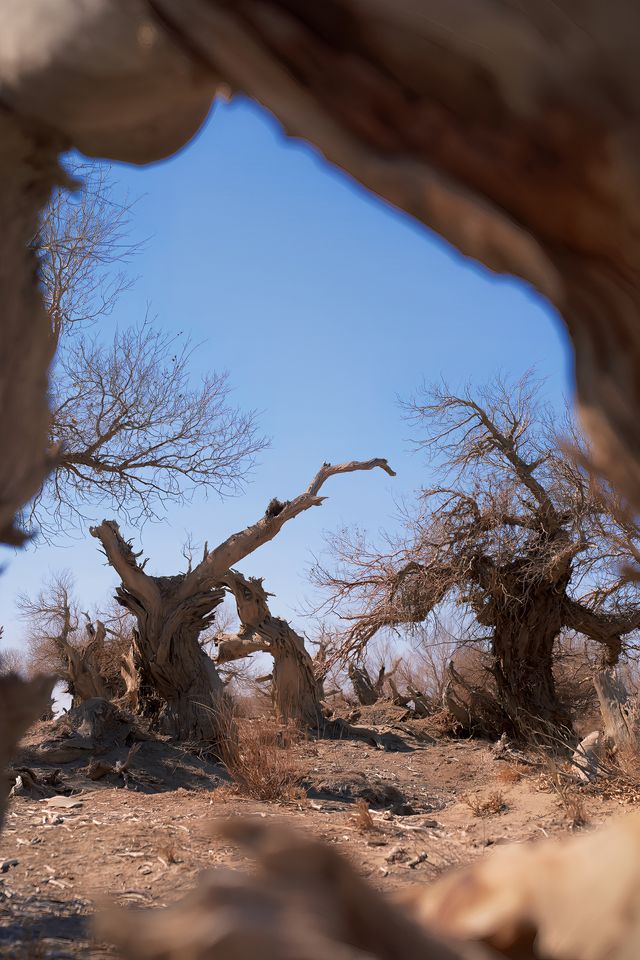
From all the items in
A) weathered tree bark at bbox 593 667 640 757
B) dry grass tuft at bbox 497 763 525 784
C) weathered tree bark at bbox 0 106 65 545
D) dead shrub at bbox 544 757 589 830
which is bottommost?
dry grass tuft at bbox 497 763 525 784

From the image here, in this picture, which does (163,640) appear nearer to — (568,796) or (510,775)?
(510,775)

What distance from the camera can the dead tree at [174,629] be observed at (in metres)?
10.2

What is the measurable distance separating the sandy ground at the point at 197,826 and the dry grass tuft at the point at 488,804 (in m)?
0.01

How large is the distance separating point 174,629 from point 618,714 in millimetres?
5652

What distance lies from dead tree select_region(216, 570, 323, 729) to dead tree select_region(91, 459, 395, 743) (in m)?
0.53

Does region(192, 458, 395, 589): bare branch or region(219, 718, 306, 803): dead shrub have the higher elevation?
region(192, 458, 395, 589): bare branch

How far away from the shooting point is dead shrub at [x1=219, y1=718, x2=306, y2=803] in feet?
21.4

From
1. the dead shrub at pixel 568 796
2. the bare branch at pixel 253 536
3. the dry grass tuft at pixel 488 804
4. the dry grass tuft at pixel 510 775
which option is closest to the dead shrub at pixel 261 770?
the dry grass tuft at pixel 488 804

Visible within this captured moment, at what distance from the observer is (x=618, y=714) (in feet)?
26.6

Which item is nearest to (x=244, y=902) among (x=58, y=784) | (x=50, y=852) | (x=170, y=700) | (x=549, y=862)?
(x=549, y=862)

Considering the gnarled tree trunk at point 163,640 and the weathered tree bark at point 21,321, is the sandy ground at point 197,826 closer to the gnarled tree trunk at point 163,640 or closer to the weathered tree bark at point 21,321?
the weathered tree bark at point 21,321

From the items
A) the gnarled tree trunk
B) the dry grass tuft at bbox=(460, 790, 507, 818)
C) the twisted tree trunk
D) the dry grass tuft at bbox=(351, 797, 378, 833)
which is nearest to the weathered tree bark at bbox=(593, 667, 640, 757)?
the dry grass tuft at bbox=(460, 790, 507, 818)

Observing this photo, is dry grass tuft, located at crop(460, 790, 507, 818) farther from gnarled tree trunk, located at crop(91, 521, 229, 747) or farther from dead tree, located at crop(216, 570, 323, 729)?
dead tree, located at crop(216, 570, 323, 729)

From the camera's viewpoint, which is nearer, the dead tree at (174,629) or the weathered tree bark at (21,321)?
the weathered tree bark at (21,321)
